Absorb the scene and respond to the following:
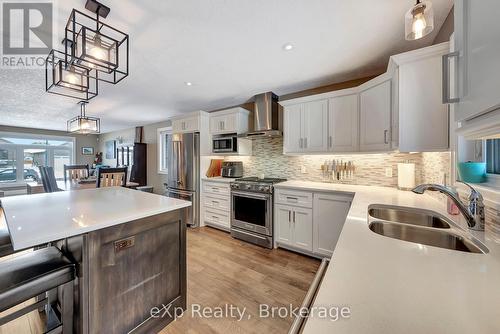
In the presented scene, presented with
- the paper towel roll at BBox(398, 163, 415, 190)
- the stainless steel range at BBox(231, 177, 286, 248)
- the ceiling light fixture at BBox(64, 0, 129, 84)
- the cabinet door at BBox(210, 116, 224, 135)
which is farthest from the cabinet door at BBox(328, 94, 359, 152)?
the ceiling light fixture at BBox(64, 0, 129, 84)

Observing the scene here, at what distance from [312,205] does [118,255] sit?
6.79 feet

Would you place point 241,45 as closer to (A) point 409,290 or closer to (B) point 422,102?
(B) point 422,102

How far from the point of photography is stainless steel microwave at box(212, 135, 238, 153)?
11.5 feet

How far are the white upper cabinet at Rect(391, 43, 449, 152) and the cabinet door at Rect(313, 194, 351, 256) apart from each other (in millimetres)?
906

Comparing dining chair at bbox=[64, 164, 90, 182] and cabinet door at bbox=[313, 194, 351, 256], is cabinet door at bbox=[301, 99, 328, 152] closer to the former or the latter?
cabinet door at bbox=[313, 194, 351, 256]

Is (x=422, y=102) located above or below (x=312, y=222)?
above

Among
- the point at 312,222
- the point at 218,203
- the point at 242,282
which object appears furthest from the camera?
the point at 218,203

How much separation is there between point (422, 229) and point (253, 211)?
2.11 meters

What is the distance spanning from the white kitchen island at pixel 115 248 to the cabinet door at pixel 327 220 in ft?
5.38

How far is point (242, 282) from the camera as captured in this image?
2.03m

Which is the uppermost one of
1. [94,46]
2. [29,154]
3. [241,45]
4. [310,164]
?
[241,45]

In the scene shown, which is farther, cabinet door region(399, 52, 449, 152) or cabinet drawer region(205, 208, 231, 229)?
cabinet drawer region(205, 208, 231, 229)

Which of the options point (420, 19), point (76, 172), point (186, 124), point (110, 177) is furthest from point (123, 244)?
point (76, 172)

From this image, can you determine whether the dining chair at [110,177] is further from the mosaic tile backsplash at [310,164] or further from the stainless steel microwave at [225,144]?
the mosaic tile backsplash at [310,164]
